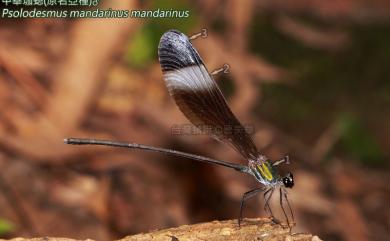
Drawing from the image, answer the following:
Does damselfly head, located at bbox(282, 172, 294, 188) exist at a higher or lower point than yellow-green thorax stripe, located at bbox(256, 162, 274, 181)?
lower

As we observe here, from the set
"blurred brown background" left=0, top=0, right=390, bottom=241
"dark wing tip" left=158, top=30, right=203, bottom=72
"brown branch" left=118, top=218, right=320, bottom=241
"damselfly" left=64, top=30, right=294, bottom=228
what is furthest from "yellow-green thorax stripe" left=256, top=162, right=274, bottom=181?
"blurred brown background" left=0, top=0, right=390, bottom=241

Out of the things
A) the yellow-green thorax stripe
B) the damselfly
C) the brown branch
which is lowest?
the brown branch

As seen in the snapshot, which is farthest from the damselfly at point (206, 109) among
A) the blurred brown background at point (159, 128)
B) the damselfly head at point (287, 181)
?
the blurred brown background at point (159, 128)

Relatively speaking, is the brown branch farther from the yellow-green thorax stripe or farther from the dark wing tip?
the dark wing tip

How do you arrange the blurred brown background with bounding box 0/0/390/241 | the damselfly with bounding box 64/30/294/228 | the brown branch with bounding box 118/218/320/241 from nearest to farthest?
the brown branch with bounding box 118/218/320/241
the damselfly with bounding box 64/30/294/228
the blurred brown background with bounding box 0/0/390/241

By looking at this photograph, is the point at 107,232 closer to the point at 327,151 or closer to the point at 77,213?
the point at 77,213

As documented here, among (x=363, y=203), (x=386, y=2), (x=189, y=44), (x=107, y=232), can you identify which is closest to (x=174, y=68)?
(x=189, y=44)
